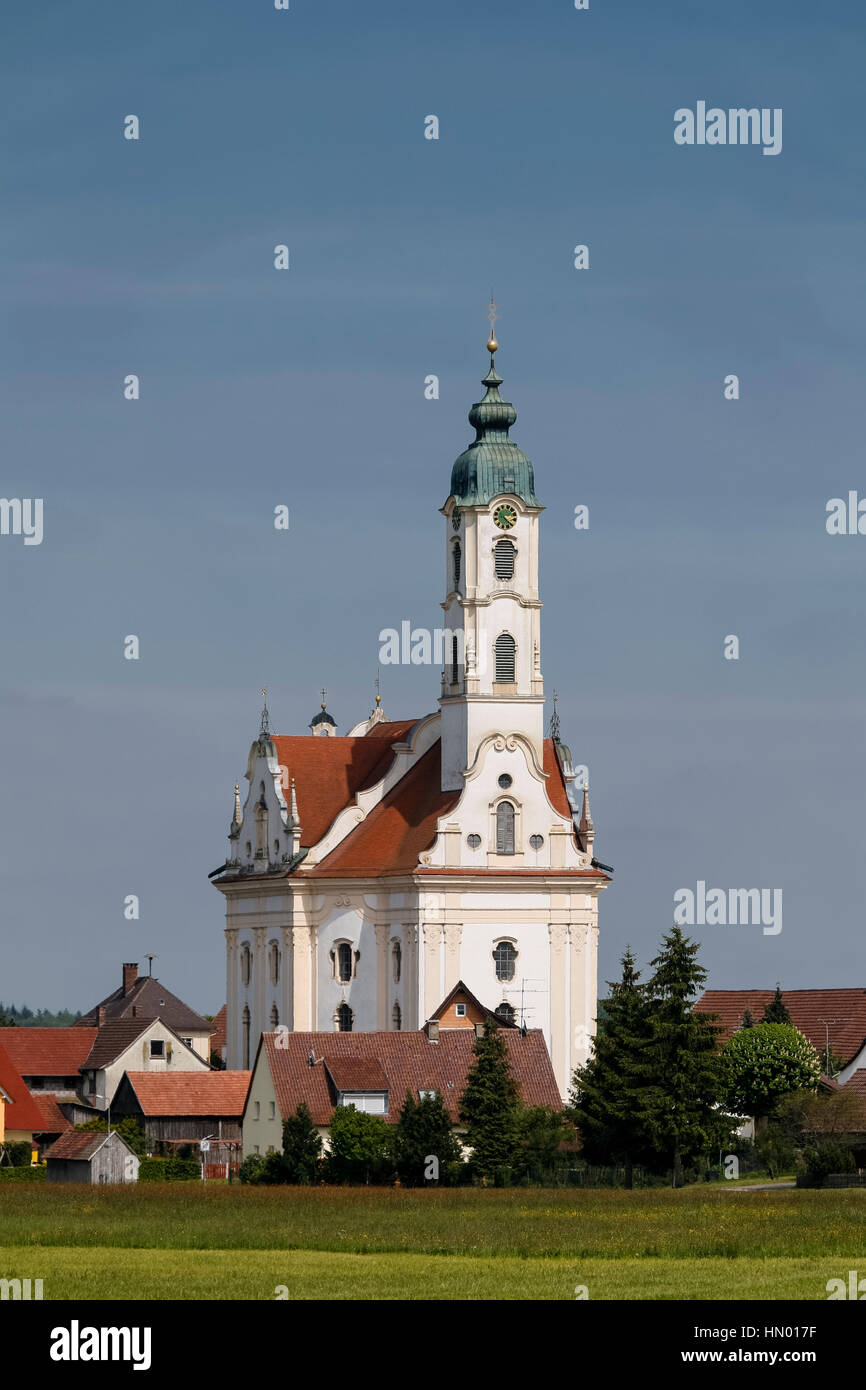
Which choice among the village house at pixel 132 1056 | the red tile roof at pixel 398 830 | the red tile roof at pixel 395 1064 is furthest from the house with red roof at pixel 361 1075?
the village house at pixel 132 1056

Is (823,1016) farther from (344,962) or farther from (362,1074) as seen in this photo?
(362,1074)

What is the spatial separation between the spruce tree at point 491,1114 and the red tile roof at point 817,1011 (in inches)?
987

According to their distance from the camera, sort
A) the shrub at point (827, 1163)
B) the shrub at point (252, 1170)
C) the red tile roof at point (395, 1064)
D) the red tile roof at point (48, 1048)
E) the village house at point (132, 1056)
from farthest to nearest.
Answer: the red tile roof at point (48, 1048) < the village house at point (132, 1056) < the red tile roof at point (395, 1064) < the shrub at point (252, 1170) < the shrub at point (827, 1163)

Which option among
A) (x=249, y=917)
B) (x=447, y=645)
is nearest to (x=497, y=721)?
(x=447, y=645)

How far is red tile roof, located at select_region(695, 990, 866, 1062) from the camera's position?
104 meters

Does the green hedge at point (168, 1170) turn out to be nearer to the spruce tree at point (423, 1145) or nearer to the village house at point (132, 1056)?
the spruce tree at point (423, 1145)

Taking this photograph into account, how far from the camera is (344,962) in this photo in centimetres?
10719

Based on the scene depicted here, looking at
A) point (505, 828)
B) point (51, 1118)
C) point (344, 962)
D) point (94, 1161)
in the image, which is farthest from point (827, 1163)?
point (344, 962)

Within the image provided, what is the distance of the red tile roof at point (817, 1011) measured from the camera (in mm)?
103750

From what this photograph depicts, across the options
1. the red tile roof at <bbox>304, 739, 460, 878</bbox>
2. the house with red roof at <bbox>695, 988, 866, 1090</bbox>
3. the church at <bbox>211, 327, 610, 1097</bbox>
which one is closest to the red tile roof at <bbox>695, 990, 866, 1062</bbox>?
the house with red roof at <bbox>695, 988, 866, 1090</bbox>

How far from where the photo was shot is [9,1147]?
292 feet
